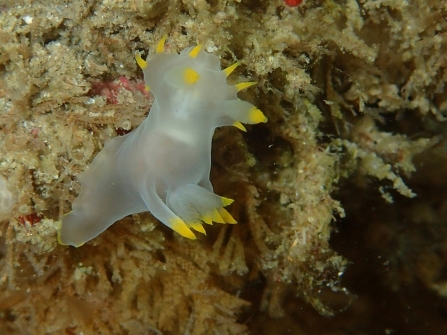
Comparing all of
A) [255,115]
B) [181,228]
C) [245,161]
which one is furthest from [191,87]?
[245,161]

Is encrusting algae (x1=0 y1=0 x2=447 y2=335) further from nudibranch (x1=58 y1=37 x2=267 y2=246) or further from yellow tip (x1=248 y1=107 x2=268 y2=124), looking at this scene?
yellow tip (x1=248 y1=107 x2=268 y2=124)

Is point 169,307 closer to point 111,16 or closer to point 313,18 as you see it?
point 111,16

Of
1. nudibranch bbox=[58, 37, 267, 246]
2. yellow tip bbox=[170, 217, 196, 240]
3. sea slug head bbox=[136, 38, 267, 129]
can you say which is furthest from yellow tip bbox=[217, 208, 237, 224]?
sea slug head bbox=[136, 38, 267, 129]

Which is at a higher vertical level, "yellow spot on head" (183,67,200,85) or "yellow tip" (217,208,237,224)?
"yellow spot on head" (183,67,200,85)

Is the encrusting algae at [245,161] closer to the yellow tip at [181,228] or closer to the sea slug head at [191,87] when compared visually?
the sea slug head at [191,87]

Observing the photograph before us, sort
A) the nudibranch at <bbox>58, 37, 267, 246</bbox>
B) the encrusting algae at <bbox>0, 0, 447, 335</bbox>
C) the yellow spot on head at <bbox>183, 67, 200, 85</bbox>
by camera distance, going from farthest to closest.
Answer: the encrusting algae at <bbox>0, 0, 447, 335</bbox>, the nudibranch at <bbox>58, 37, 267, 246</bbox>, the yellow spot on head at <bbox>183, 67, 200, 85</bbox>

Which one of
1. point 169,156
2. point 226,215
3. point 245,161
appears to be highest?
point 169,156

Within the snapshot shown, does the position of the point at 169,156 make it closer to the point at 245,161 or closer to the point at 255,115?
the point at 255,115
